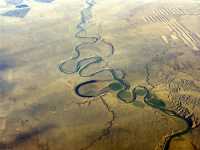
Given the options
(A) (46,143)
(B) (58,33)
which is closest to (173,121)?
(A) (46,143)

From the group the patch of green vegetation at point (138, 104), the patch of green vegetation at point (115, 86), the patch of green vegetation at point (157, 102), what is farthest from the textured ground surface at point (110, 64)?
the patch of green vegetation at point (115, 86)

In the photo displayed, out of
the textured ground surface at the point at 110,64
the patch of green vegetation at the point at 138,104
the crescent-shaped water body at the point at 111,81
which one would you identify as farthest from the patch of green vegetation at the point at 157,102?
the patch of green vegetation at the point at 138,104

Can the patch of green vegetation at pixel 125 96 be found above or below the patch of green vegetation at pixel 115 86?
below

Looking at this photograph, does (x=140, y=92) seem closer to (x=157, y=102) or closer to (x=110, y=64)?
(x=157, y=102)

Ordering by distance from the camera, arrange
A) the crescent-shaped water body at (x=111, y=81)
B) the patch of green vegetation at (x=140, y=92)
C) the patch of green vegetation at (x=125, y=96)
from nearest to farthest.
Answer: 1. the crescent-shaped water body at (x=111, y=81)
2. the patch of green vegetation at (x=125, y=96)
3. the patch of green vegetation at (x=140, y=92)

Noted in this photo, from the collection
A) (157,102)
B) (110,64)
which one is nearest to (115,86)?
(110,64)

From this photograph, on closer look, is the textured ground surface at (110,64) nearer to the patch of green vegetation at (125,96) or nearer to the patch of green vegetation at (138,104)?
the patch of green vegetation at (138,104)

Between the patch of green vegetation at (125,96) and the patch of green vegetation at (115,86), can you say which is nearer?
the patch of green vegetation at (125,96)

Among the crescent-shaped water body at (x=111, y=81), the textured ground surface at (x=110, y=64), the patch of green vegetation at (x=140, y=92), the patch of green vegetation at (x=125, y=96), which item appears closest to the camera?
the textured ground surface at (x=110, y=64)

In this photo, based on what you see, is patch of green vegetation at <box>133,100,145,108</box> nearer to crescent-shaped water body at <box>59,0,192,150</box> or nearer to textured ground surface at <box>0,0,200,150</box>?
textured ground surface at <box>0,0,200,150</box>

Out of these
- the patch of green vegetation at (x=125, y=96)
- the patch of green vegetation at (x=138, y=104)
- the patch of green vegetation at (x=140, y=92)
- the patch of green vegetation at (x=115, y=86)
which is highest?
the patch of green vegetation at (x=140, y=92)

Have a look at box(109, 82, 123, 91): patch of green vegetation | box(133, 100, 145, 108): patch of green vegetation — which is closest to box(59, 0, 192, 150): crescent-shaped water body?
box(109, 82, 123, 91): patch of green vegetation
